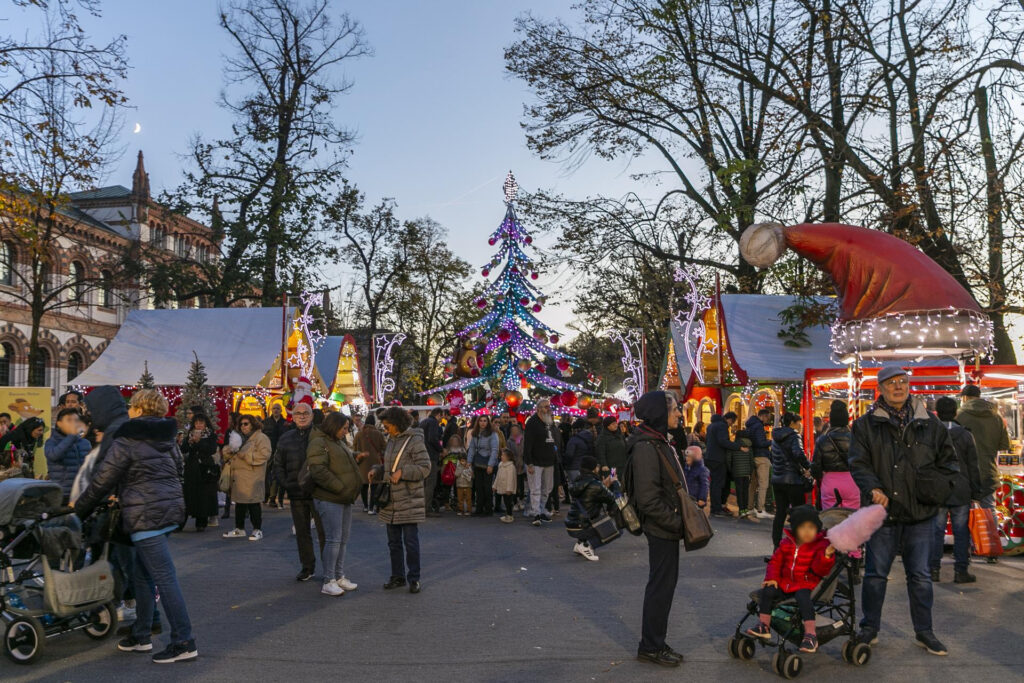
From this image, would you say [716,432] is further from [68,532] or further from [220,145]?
[220,145]

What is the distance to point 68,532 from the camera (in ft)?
20.9

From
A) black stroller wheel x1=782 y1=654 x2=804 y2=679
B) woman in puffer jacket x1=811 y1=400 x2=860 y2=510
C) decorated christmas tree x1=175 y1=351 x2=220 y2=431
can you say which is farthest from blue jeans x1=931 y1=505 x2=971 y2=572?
decorated christmas tree x1=175 y1=351 x2=220 y2=431

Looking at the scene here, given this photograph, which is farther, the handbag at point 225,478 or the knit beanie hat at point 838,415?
the handbag at point 225,478

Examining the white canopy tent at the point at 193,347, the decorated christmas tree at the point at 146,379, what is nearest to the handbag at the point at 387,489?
the decorated christmas tree at the point at 146,379

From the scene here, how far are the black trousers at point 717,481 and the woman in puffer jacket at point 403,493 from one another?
8.71m

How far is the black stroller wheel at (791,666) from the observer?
5785mm

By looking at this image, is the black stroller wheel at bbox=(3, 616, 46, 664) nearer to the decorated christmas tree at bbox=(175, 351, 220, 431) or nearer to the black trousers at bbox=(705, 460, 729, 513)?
the black trousers at bbox=(705, 460, 729, 513)

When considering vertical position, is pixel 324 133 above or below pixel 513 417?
above

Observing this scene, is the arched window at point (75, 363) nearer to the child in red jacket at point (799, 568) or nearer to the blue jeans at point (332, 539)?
the blue jeans at point (332, 539)

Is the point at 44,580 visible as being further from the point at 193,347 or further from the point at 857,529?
the point at 193,347

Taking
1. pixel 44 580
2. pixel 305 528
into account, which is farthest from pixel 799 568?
pixel 305 528

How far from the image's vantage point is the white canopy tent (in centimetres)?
2469

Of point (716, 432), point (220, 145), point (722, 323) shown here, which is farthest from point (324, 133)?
point (716, 432)

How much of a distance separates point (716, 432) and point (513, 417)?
770cm
